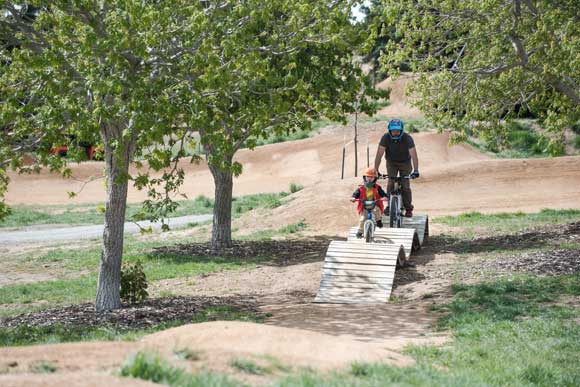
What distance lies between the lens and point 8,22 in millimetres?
11641

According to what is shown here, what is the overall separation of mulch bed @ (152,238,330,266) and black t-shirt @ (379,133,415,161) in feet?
10.7

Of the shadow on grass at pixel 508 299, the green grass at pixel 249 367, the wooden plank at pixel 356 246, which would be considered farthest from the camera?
the wooden plank at pixel 356 246

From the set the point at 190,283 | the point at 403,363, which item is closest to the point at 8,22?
the point at 190,283

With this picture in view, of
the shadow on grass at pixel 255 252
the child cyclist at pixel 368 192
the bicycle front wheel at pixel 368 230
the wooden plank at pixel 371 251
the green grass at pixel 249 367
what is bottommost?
the shadow on grass at pixel 255 252

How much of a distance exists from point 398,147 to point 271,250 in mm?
4996

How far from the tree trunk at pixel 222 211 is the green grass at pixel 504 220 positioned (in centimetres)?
625

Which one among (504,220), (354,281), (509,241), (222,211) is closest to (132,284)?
(354,281)

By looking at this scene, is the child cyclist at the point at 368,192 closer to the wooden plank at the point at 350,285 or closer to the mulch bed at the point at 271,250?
the wooden plank at the point at 350,285

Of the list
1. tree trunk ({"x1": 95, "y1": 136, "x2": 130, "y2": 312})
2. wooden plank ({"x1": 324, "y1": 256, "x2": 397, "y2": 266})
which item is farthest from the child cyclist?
tree trunk ({"x1": 95, "y1": 136, "x2": 130, "y2": 312})

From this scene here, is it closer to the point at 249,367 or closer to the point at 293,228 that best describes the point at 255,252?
the point at 293,228

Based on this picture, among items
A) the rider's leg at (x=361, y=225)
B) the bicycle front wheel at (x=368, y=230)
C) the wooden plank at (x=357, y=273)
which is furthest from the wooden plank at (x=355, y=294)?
the rider's leg at (x=361, y=225)

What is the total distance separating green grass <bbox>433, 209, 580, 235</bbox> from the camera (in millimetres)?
21045

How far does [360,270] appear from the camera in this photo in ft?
45.2

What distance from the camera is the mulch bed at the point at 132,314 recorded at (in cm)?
1159
